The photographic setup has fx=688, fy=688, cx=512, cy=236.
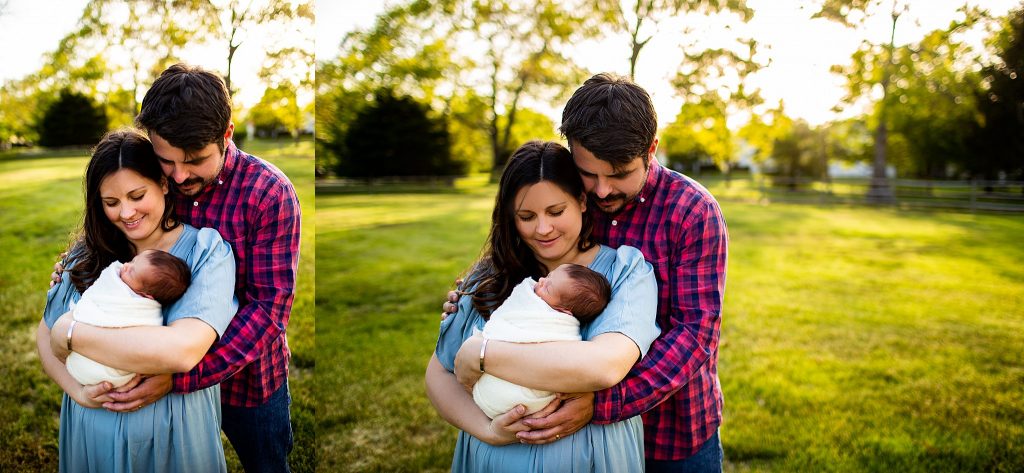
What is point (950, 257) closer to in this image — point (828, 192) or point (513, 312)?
point (828, 192)

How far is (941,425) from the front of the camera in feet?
12.1

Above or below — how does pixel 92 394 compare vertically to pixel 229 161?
below

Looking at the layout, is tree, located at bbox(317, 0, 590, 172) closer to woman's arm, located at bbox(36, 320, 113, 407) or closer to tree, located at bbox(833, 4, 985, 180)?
tree, located at bbox(833, 4, 985, 180)

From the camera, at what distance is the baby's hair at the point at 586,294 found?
1712mm

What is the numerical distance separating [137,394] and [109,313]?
0.25m

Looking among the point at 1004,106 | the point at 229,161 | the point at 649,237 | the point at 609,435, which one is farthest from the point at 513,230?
the point at 1004,106

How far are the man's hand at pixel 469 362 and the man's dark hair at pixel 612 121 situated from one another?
1.88ft

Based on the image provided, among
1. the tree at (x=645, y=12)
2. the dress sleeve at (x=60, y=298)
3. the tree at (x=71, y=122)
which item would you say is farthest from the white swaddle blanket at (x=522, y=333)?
the tree at (x=645, y=12)

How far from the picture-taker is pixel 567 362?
1589 mm

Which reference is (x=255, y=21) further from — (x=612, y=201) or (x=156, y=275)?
(x=612, y=201)

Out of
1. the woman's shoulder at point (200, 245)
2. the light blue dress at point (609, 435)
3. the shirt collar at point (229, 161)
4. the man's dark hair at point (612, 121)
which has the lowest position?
the light blue dress at point (609, 435)

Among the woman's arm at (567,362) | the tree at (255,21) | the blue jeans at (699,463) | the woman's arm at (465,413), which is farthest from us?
the tree at (255,21)

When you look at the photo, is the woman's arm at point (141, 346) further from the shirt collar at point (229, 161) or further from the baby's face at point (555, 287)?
the baby's face at point (555, 287)


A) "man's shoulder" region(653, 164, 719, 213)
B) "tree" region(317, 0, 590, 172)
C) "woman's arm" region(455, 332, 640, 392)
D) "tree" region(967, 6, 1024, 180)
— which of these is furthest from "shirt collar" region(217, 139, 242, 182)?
"tree" region(967, 6, 1024, 180)
